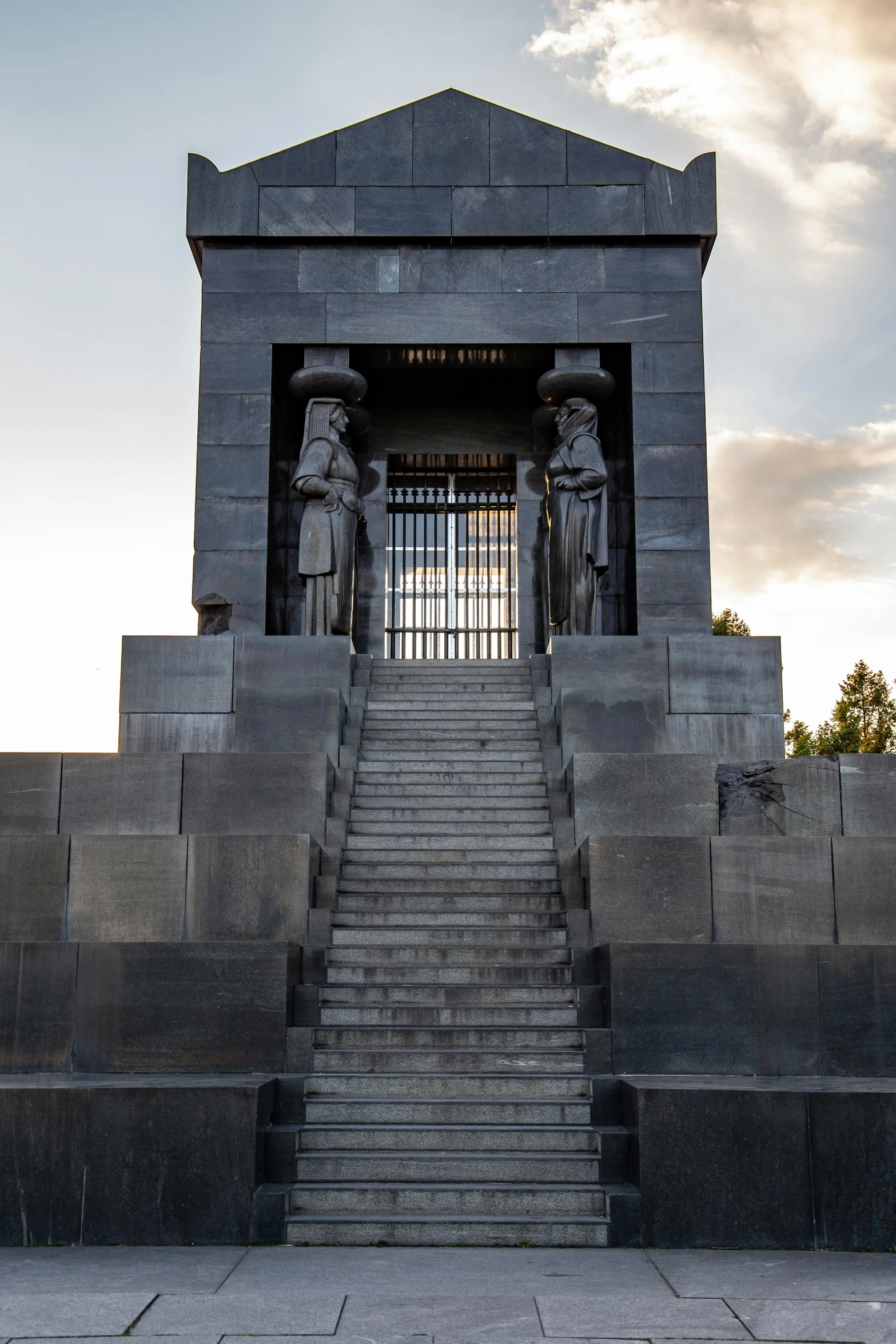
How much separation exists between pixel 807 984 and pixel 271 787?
16.4 ft

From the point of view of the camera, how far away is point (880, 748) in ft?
129

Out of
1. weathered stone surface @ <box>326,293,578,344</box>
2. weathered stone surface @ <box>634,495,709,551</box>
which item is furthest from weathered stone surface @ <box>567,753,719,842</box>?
weathered stone surface @ <box>326,293,578,344</box>

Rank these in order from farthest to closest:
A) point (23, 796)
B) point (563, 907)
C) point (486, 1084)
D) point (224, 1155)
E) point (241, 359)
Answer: point (241, 359), point (23, 796), point (563, 907), point (486, 1084), point (224, 1155)

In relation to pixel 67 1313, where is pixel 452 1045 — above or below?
above

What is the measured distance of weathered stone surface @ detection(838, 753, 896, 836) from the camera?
12.9 meters

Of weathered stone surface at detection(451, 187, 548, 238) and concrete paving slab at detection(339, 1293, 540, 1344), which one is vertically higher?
weathered stone surface at detection(451, 187, 548, 238)

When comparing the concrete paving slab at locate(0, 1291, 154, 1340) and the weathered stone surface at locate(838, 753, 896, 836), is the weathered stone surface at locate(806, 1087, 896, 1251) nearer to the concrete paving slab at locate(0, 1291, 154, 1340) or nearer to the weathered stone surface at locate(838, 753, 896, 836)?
the concrete paving slab at locate(0, 1291, 154, 1340)

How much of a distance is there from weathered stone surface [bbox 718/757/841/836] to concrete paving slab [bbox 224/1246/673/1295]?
5.26 meters

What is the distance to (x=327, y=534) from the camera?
57.8ft

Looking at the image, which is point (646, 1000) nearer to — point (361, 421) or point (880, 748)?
point (361, 421)

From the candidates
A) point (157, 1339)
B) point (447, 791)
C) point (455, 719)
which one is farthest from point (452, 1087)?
point (455, 719)

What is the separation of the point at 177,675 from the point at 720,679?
648 cm

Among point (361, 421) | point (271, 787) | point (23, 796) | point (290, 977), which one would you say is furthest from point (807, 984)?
point (361, 421)

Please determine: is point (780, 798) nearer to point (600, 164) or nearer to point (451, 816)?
point (451, 816)
